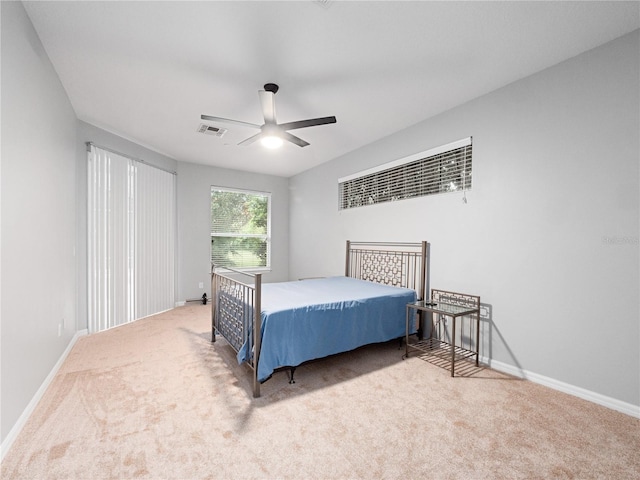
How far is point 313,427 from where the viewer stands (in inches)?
72.1

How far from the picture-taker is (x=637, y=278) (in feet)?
6.50

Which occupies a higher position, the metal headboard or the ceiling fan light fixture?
the ceiling fan light fixture

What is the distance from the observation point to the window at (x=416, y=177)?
9.97 ft

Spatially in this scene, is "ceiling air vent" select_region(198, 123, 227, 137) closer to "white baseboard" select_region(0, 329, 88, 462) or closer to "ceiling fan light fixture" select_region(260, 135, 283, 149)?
"ceiling fan light fixture" select_region(260, 135, 283, 149)

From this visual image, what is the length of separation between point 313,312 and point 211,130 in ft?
8.60

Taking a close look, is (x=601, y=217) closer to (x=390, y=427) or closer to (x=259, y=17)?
(x=390, y=427)

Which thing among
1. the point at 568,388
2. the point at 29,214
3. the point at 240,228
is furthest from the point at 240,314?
the point at 240,228

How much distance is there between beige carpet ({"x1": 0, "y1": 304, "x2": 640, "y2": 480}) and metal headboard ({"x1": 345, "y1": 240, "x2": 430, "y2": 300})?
104 centimetres

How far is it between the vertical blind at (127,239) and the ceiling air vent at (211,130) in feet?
4.03

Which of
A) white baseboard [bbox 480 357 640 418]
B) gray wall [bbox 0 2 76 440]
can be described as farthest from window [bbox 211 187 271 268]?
white baseboard [bbox 480 357 640 418]

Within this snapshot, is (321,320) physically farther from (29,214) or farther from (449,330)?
(29,214)

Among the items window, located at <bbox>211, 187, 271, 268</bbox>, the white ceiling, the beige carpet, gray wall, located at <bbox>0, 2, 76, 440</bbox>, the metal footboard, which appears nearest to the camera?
the beige carpet

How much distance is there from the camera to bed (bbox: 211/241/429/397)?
228 cm

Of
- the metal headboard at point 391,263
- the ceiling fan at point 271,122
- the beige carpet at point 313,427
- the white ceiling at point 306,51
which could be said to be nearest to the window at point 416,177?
the white ceiling at point 306,51
